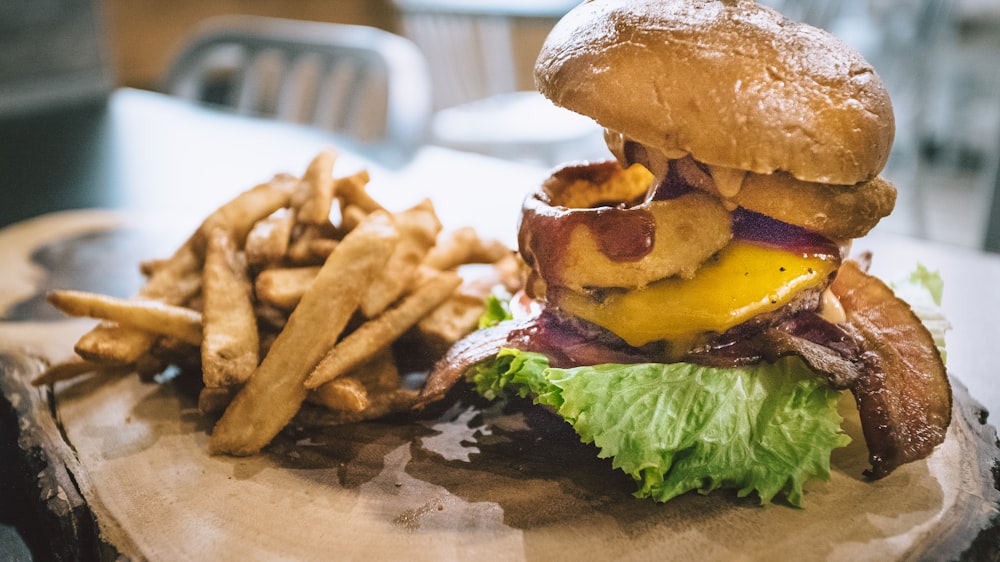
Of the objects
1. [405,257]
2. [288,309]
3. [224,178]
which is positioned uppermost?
[405,257]

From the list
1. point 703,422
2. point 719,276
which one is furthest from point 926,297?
point 703,422

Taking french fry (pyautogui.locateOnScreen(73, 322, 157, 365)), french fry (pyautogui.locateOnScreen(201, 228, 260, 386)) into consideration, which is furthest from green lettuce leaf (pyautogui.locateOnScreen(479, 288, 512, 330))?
french fry (pyautogui.locateOnScreen(73, 322, 157, 365))

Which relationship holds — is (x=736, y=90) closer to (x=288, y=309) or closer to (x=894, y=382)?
(x=894, y=382)

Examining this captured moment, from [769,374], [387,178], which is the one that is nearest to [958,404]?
[769,374]

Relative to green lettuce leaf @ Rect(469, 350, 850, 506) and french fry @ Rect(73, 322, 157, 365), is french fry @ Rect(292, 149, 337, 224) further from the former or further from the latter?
green lettuce leaf @ Rect(469, 350, 850, 506)

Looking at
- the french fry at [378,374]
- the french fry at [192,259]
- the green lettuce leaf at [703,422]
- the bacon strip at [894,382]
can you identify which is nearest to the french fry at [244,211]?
the french fry at [192,259]
